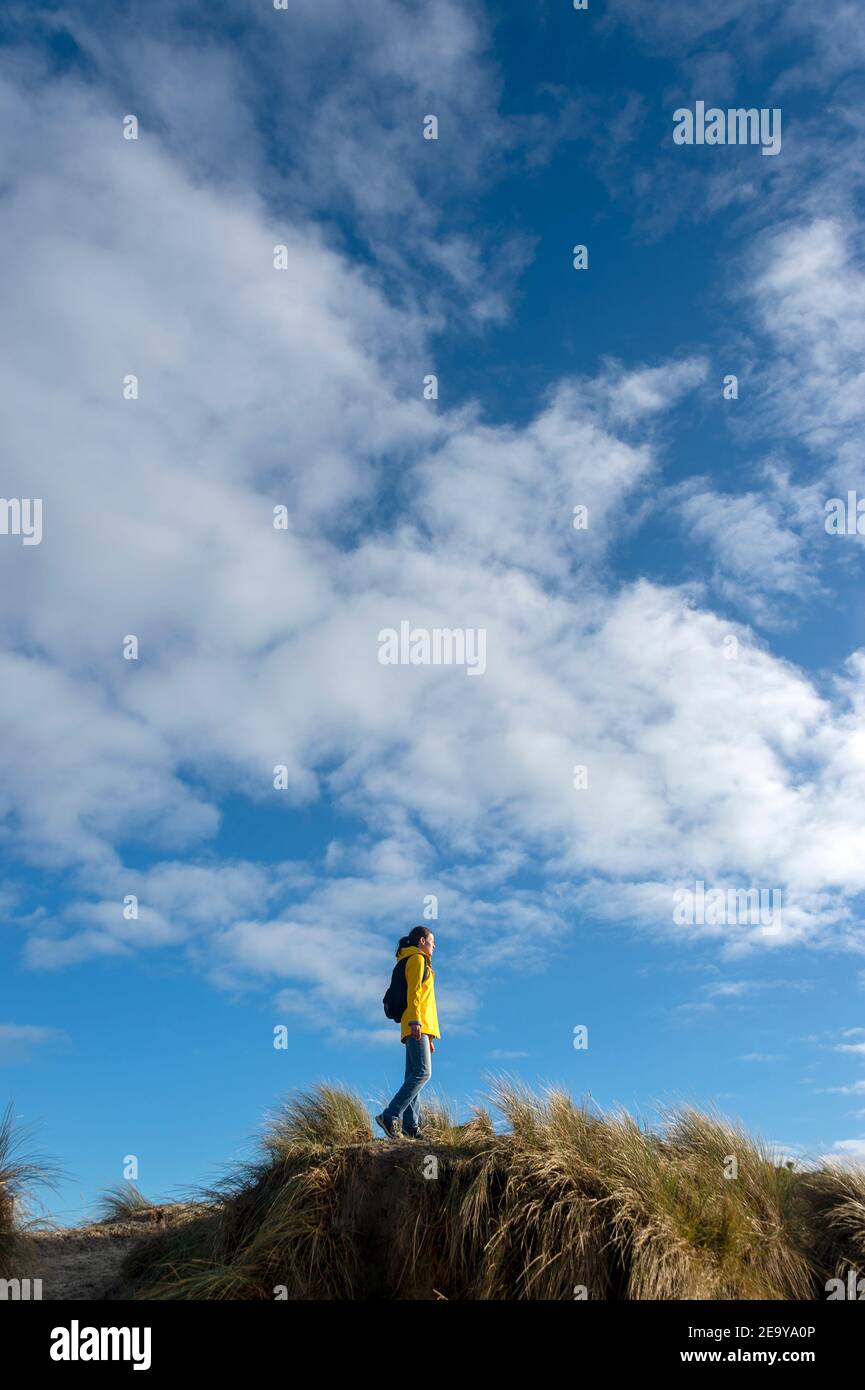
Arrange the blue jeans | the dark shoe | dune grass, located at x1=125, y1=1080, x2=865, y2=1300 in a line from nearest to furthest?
dune grass, located at x1=125, y1=1080, x2=865, y2=1300, the blue jeans, the dark shoe

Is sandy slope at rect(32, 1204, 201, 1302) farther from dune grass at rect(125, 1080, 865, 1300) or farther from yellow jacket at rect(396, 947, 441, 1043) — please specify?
yellow jacket at rect(396, 947, 441, 1043)

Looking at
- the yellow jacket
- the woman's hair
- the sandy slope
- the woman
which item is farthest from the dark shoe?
the sandy slope

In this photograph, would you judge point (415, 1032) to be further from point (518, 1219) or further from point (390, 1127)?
Answer: point (518, 1219)

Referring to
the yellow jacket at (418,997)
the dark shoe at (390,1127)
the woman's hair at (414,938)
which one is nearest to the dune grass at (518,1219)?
the dark shoe at (390,1127)

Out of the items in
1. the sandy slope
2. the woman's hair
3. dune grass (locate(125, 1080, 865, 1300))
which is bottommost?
the sandy slope

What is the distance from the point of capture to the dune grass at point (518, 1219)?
31.7ft

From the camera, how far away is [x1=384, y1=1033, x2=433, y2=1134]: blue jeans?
12000 mm

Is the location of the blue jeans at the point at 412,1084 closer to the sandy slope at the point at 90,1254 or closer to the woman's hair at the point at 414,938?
the woman's hair at the point at 414,938

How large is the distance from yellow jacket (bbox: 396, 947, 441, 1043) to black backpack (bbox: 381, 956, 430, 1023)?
5 cm

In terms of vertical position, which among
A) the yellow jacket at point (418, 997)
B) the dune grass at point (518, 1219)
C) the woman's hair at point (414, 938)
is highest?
the woman's hair at point (414, 938)
